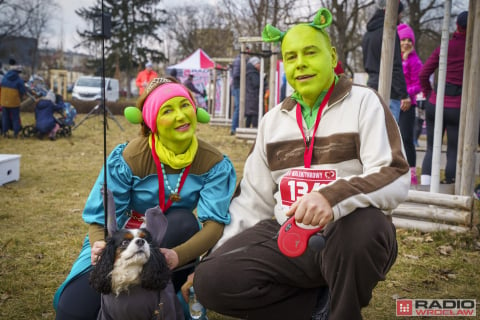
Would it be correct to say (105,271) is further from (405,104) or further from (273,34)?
(405,104)

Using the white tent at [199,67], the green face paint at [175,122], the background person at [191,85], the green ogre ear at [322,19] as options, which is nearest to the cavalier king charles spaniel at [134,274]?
the green face paint at [175,122]

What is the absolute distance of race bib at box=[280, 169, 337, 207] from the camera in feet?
8.12

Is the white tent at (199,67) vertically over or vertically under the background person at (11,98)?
over

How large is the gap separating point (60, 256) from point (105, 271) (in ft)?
7.21

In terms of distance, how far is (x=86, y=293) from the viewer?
255 centimetres

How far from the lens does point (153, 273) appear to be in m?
2.19

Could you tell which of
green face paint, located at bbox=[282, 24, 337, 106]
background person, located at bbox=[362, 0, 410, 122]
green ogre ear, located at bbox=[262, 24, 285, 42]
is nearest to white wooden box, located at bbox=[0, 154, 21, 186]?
background person, located at bbox=[362, 0, 410, 122]

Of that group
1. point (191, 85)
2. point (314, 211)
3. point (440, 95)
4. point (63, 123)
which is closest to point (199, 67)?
point (191, 85)

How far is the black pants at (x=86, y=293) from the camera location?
8.29ft

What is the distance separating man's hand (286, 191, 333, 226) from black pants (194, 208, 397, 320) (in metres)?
0.16

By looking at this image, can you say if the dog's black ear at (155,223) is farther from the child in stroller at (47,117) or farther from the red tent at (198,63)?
the red tent at (198,63)

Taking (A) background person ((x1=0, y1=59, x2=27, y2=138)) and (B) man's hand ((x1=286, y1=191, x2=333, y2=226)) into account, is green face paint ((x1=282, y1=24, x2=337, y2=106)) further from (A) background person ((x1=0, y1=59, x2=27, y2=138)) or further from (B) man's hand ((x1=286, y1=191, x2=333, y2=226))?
(A) background person ((x1=0, y1=59, x2=27, y2=138))

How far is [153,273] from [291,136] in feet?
3.16

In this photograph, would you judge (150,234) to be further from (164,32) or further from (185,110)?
(164,32)
